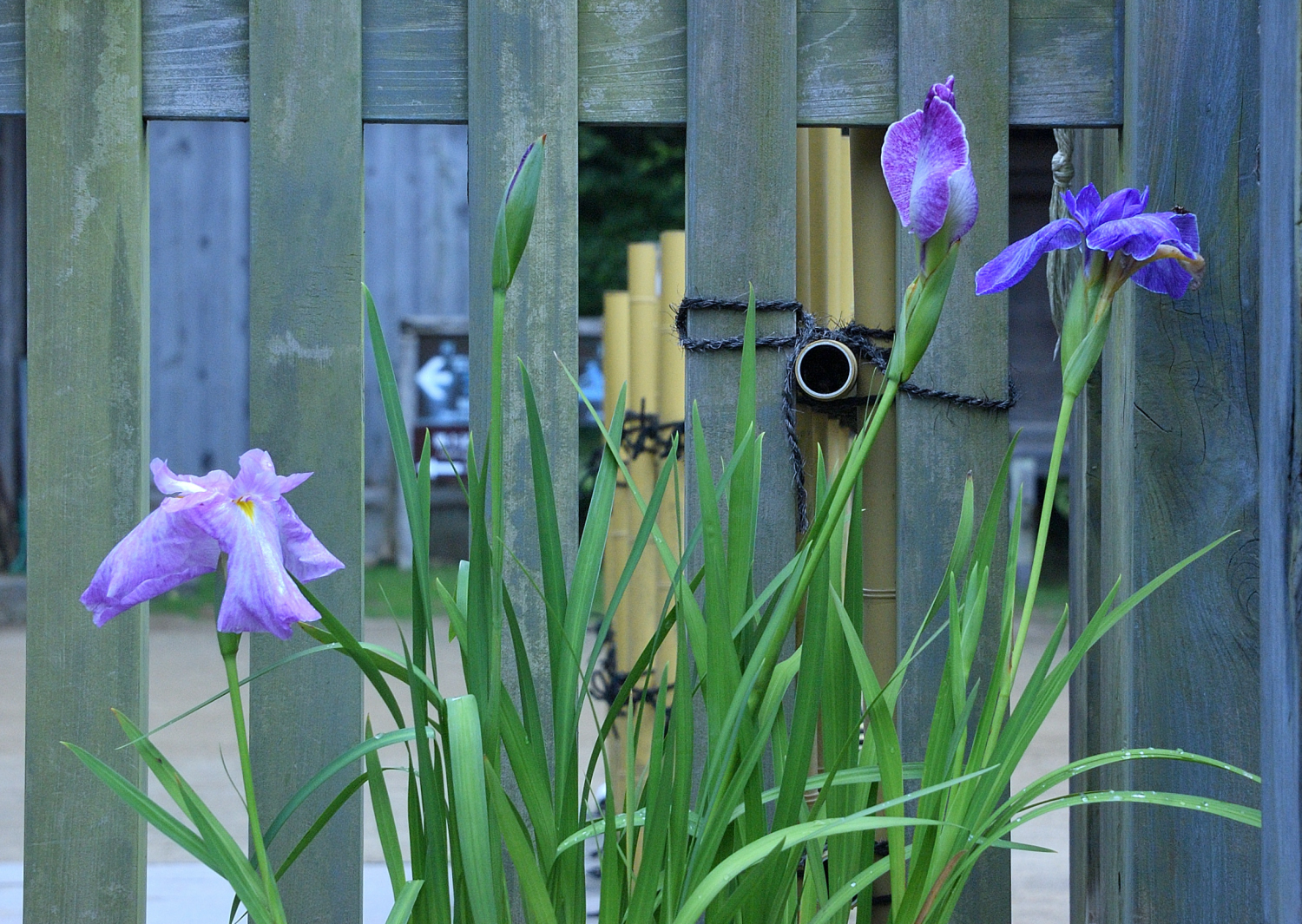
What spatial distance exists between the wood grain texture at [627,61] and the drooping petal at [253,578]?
0.49 meters

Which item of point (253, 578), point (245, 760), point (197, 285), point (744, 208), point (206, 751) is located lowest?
point (206, 751)

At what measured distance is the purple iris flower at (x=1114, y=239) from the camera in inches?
30.9

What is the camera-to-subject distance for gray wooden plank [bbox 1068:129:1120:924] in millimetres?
1308

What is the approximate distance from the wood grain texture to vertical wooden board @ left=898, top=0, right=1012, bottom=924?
3 cm

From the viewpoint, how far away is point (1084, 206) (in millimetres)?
824

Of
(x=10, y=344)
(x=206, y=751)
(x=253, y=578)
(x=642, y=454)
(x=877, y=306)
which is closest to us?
(x=253, y=578)

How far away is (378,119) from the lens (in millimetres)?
1082

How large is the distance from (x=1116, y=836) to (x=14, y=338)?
24.7 ft

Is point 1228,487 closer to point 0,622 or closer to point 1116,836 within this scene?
point 1116,836

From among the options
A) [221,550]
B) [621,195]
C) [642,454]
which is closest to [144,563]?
[221,550]

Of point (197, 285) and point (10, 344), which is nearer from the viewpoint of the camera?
point (10, 344)

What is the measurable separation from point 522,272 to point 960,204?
46 centimetres

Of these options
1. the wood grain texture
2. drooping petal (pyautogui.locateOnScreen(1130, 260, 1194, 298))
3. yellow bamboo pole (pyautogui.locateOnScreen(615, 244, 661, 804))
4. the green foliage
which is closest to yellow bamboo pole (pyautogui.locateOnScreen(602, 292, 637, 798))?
yellow bamboo pole (pyautogui.locateOnScreen(615, 244, 661, 804))

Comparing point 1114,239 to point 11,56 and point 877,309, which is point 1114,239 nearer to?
point 877,309
